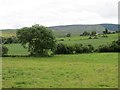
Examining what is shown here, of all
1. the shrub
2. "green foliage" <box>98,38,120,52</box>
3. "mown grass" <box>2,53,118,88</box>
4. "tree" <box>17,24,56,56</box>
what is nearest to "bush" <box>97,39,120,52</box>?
"green foliage" <box>98,38,120,52</box>

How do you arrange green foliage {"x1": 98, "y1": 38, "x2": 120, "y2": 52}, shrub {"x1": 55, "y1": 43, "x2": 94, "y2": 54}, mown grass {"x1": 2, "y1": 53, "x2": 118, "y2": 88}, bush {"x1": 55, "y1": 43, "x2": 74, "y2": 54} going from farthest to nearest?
green foliage {"x1": 98, "y1": 38, "x2": 120, "y2": 52} < shrub {"x1": 55, "y1": 43, "x2": 94, "y2": 54} < bush {"x1": 55, "y1": 43, "x2": 74, "y2": 54} < mown grass {"x1": 2, "y1": 53, "x2": 118, "y2": 88}

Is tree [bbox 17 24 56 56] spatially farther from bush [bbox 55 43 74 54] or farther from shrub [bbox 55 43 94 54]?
bush [bbox 55 43 74 54]

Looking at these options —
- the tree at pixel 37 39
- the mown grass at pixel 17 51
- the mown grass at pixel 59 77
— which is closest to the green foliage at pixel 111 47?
the tree at pixel 37 39

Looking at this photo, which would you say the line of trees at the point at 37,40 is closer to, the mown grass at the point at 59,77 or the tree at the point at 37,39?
the tree at the point at 37,39

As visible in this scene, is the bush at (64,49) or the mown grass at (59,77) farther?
the bush at (64,49)

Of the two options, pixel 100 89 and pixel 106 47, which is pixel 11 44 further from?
pixel 100 89

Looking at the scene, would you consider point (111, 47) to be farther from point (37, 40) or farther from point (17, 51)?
point (17, 51)

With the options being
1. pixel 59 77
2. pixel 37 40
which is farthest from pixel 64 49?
pixel 59 77

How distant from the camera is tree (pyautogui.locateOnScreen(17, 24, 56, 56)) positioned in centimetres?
7231

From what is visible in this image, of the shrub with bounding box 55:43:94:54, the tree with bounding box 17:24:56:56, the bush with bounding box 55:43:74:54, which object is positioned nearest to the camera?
the tree with bounding box 17:24:56:56

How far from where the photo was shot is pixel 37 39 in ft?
239

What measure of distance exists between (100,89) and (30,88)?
455cm

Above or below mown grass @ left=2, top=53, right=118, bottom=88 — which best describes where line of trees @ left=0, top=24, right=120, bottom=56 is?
above

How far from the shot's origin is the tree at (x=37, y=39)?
72312mm
